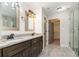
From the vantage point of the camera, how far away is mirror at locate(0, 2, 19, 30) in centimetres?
294

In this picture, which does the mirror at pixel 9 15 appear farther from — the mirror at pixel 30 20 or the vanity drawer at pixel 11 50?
the mirror at pixel 30 20

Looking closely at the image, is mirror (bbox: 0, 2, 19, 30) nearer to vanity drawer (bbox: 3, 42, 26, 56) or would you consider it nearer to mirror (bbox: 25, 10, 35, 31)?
vanity drawer (bbox: 3, 42, 26, 56)

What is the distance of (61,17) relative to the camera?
8070 mm

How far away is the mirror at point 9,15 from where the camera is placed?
294 centimetres

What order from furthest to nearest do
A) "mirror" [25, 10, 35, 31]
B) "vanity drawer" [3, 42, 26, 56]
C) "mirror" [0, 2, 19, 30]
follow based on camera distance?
"mirror" [25, 10, 35, 31] < "mirror" [0, 2, 19, 30] < "vanity drawer" [3, 42, 26, 56]

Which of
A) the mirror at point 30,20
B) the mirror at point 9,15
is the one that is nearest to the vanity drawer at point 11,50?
the mirror at point 9,15

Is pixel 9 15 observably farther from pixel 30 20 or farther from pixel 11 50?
pixel 30 20

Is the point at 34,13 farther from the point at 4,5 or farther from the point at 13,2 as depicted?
the point at 4,5

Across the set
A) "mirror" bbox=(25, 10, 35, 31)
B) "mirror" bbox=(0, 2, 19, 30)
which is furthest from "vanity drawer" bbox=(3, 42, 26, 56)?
"mirror" bbox=(25, 10, 35, 31)

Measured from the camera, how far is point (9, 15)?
3285mm

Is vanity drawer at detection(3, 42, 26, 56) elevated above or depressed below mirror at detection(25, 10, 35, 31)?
below

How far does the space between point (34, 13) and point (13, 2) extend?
2505mm

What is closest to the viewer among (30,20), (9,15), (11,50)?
(11,50)

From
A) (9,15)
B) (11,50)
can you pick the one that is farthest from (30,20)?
(11,50)
